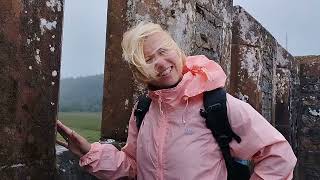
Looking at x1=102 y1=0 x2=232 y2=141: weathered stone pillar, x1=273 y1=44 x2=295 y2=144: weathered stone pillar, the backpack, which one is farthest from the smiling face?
x1=273 y1=44 x2=295 y2=144: weathered stone pillar

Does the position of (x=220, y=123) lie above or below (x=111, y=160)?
above

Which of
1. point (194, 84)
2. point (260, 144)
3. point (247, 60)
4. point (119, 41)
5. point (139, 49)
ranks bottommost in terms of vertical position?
point (260, 144)

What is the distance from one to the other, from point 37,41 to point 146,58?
42 centimetres

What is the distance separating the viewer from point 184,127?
1930mm

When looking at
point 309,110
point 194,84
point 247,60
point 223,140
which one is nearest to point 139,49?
point 194,84

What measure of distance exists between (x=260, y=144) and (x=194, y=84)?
0.34 meters

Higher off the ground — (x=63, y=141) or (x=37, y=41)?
(x=37, y=41)

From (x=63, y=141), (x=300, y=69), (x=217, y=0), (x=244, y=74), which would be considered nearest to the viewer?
(x=63, y=141)

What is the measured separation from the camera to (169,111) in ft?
6.51

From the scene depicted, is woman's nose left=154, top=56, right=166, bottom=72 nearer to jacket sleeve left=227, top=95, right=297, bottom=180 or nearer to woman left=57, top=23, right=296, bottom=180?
woman left=57, top=23, right=296, bottom=180

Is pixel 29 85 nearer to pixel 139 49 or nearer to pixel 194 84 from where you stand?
pixel 139 49

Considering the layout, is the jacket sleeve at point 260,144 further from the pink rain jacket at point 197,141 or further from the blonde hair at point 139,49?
the blonde hair at point 139,49

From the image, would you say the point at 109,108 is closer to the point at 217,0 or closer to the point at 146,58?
the point at 146,58

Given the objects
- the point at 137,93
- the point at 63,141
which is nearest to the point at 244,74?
the point at 137,93
